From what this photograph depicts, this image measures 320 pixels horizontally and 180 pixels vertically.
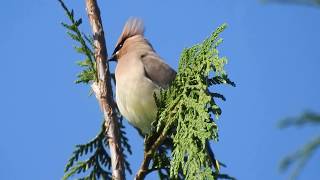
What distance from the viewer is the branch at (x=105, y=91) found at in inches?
122

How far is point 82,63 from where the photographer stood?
392 cm

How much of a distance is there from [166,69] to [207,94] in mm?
1648

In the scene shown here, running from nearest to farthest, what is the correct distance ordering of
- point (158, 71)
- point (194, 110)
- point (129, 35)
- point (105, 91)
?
point (194, 110) → point (105, 91) → point (158, 71) → point (129, 35)

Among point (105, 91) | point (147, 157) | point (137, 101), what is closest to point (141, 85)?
point (137, 101)

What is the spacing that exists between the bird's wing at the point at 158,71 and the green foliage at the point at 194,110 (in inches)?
47.3

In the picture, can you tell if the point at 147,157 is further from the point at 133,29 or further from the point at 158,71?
the point at 133,29

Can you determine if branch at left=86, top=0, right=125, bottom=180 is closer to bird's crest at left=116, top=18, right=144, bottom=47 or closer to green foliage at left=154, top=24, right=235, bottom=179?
green foliage at left=154, top=24, right=235, bottom=179

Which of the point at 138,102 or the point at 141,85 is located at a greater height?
the point at 141,85

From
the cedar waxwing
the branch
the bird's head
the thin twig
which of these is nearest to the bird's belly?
the cedar waxwing

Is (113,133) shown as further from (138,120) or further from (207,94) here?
(138,120)

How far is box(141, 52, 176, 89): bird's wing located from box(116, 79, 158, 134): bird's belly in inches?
2.6

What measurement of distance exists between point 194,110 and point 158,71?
5.73ft

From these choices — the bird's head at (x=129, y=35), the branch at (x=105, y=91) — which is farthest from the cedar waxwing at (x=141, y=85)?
the branch at (x=105, y=91)

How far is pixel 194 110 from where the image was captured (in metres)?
3.03
